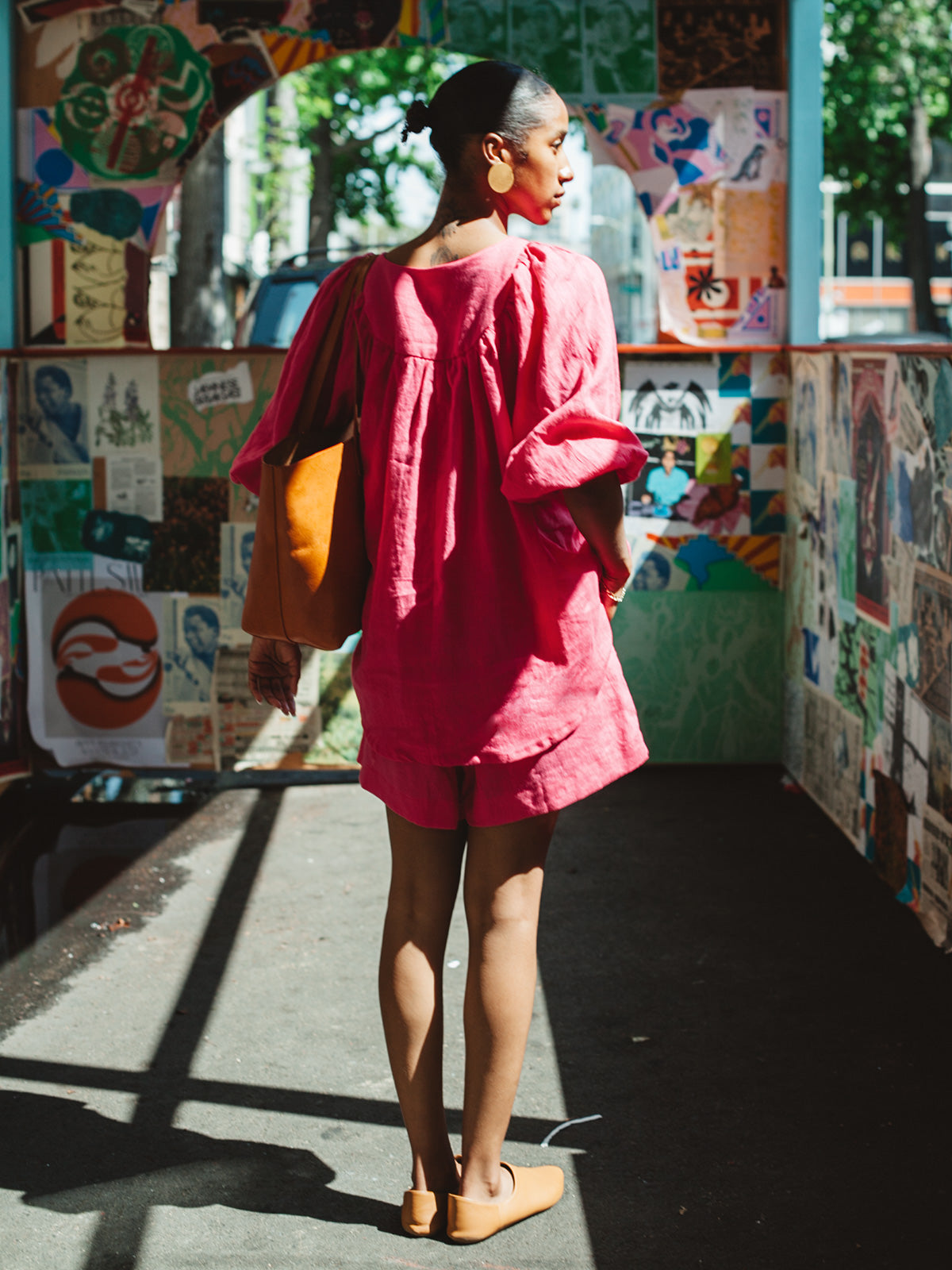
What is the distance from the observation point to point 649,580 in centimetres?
529

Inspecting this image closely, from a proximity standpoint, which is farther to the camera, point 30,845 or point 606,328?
point 30,845

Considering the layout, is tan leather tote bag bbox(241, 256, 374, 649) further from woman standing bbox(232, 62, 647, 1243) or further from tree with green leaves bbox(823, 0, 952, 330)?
tree with green leaves bbox(823, 0, 952, 330)

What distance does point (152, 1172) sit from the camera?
262cm

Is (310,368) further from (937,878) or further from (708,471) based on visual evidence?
(708,471)

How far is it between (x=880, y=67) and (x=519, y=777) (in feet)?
56.4

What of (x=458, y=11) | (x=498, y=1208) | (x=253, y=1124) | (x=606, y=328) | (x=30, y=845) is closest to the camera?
(x=606, y=328)

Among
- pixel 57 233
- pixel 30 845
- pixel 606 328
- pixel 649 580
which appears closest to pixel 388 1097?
pixel 606 328

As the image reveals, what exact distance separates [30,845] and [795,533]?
2900mm

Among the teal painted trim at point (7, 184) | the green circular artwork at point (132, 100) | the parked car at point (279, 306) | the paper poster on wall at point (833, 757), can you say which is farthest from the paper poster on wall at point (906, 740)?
the parked car at point (279, 306)

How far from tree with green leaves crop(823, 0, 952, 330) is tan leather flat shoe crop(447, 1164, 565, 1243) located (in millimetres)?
16876

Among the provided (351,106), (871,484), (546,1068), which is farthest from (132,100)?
(351,106)

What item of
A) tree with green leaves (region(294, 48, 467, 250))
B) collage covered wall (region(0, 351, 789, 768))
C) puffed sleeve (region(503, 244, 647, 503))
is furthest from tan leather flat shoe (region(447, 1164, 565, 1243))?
tree with green leaves (region(294, 48, 467, 250))

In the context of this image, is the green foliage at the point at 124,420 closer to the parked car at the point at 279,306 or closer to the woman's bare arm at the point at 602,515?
the parked car at the point at 279,306

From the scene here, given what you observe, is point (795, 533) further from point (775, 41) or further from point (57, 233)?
point (57, 233)
